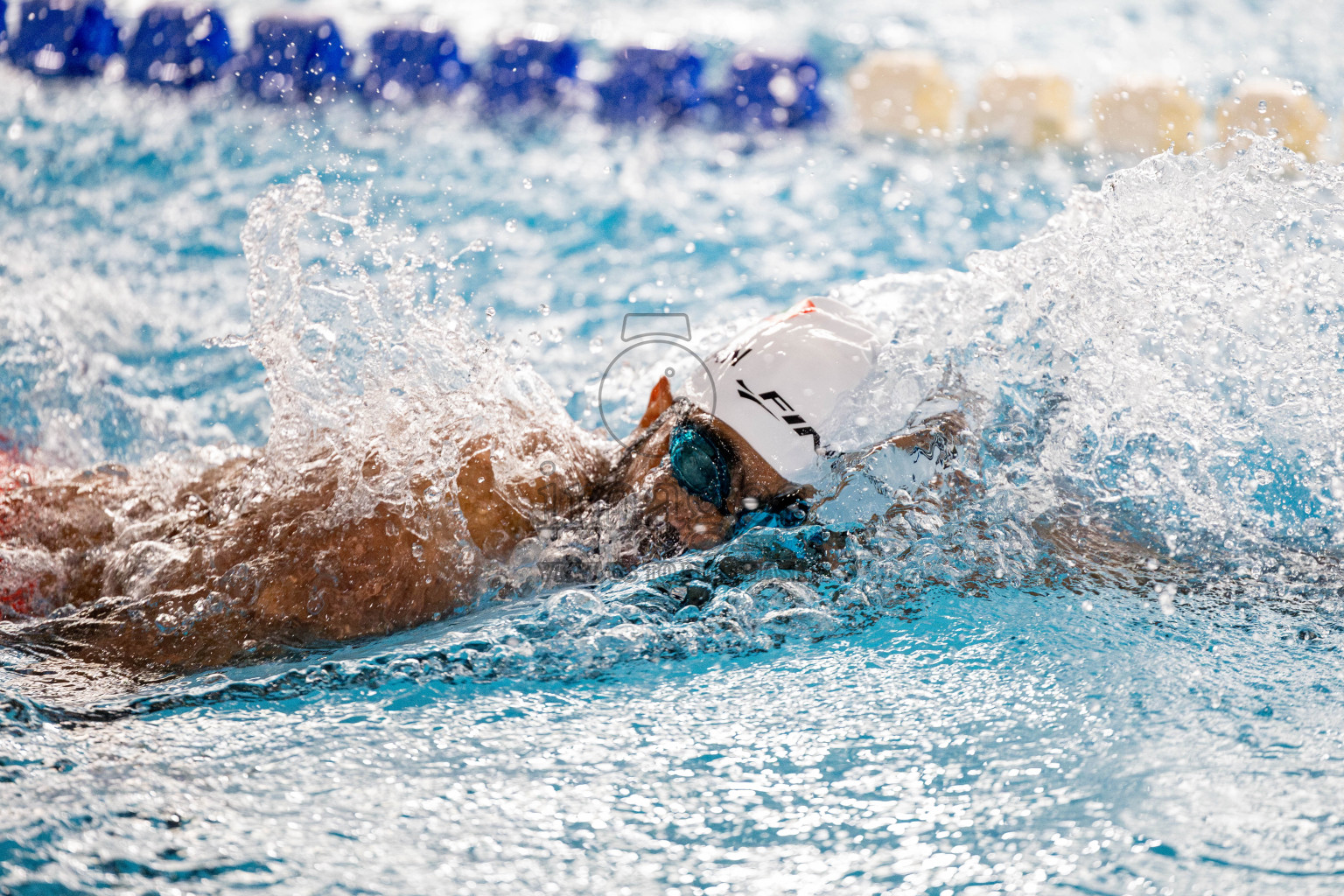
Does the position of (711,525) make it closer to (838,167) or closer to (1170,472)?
(1170,472)

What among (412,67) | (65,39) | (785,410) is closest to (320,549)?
(785,410)

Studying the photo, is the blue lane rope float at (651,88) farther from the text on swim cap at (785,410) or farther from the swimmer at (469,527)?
the text on swim cap at (785,410)

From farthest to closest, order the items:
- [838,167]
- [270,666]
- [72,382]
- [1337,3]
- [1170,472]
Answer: [1337,3] → [838,167] → [72,382] → [1170,472] → [270,666]

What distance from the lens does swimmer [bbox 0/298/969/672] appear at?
1.57 m

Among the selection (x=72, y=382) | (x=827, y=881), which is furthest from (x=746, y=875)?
(x=72, y=382)

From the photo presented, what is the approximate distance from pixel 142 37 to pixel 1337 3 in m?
6.36

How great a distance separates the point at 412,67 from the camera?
5.02 meters

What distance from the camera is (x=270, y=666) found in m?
1.48

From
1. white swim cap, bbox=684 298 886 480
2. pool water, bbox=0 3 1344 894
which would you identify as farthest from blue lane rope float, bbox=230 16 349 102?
white swim cap, bbox=684 298 886 480

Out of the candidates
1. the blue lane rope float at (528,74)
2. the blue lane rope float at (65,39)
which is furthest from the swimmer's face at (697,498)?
the blue lane rope float at (65,39)

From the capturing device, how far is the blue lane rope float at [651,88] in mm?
4789

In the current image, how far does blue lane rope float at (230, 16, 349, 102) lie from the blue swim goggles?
3.94 metres

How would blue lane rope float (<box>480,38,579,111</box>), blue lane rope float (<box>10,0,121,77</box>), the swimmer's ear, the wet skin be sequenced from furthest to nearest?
blue lane rope float (<box>10,0,121,77</box>), blue lane rope float (<box>480,38,579,111</box>), the swimmer's ear, the wet skin

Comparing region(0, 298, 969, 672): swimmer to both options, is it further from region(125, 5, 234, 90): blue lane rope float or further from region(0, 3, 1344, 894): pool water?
region(125, 5, 234, 90): blue lane rope float
